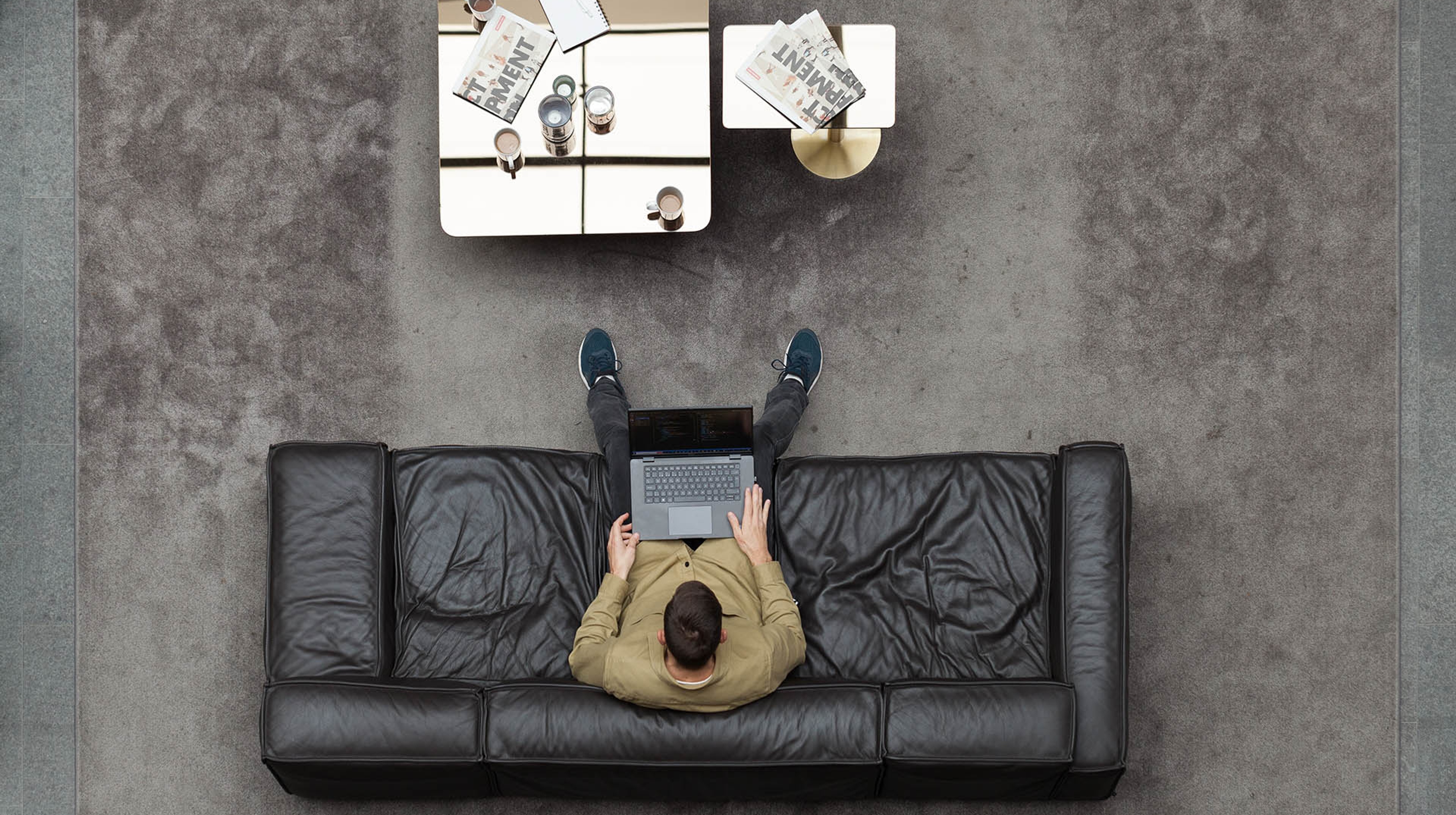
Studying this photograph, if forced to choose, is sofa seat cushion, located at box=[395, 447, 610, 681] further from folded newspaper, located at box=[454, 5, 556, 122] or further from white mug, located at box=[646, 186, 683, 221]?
folded newspaper, located at box=[454, 5, 556, 122]

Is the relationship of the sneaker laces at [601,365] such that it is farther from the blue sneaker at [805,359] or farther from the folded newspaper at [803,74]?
the folded newspaper at [803,74]

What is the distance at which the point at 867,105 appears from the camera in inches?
116

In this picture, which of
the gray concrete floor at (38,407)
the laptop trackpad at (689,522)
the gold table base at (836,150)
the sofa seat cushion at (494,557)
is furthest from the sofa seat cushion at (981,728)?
the gray concrete floor at (38,407)

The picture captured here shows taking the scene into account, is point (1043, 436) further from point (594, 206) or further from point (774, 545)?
point (594, 206)

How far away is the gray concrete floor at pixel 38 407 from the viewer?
3137 millimetres

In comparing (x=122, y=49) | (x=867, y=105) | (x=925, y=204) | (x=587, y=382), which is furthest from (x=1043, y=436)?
(x=122, y=49)

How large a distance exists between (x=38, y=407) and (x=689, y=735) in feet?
7.77

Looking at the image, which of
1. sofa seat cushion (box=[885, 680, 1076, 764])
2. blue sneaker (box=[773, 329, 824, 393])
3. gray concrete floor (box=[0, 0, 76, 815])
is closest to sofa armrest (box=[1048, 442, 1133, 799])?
sofa seat cushion (box=[885, 680, 1076, 764])

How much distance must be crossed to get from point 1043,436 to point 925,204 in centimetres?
84

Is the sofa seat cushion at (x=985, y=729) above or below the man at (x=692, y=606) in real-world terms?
below

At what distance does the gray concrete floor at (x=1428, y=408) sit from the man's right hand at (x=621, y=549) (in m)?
2.38

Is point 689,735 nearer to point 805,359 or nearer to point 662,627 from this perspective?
point 662,627

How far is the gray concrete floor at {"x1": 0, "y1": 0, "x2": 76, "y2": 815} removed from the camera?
3.14 metres

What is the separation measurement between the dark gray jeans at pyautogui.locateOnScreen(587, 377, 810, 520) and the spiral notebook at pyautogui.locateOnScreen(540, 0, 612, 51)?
999 millimetres
